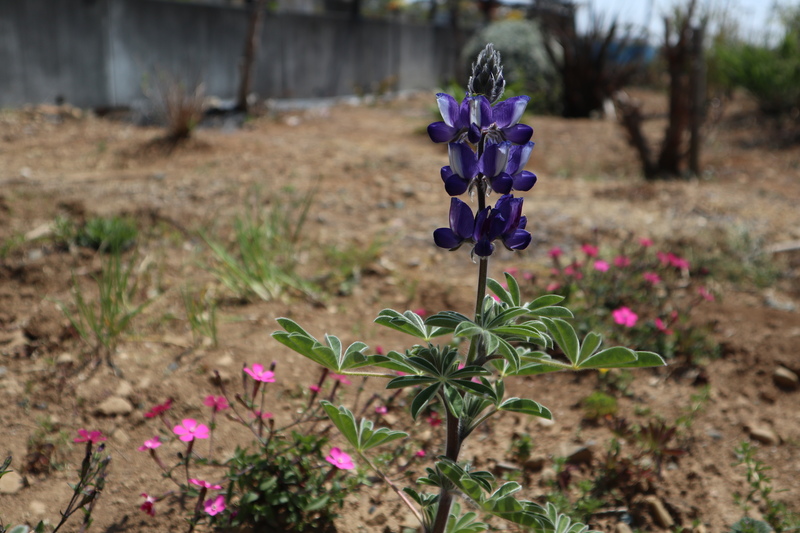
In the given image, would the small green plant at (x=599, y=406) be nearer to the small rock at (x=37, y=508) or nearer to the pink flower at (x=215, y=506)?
the pink flower at (x=215, y=506)

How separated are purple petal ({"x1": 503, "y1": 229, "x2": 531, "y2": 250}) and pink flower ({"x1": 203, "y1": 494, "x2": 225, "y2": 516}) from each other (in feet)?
3.23

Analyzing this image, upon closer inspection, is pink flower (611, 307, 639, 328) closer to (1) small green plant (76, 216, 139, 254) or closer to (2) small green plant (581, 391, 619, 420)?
(2) small green plant (581, 391, 619, 420)

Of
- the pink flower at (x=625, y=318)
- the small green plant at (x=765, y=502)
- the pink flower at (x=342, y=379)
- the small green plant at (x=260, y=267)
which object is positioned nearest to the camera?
the small green plant at (x=765, y=502)

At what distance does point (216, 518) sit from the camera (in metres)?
1.69

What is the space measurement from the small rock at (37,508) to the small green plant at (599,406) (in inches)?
68.4

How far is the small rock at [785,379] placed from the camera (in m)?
2.49

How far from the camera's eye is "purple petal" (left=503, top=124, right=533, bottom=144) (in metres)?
1.22

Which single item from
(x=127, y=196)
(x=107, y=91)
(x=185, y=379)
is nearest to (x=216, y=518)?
(x=185, y=379)

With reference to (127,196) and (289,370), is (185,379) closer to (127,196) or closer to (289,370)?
(289,370)

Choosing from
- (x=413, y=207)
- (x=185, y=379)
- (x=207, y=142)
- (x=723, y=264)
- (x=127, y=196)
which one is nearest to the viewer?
(x=185, y=379)

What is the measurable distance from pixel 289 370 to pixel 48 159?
407 cm

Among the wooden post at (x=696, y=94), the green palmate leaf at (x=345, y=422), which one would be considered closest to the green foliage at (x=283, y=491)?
the green palmate leaf at (x=345, y=422)

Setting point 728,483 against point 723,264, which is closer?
point 728,483

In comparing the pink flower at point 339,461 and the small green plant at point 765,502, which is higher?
the pink flower at point 339,461
